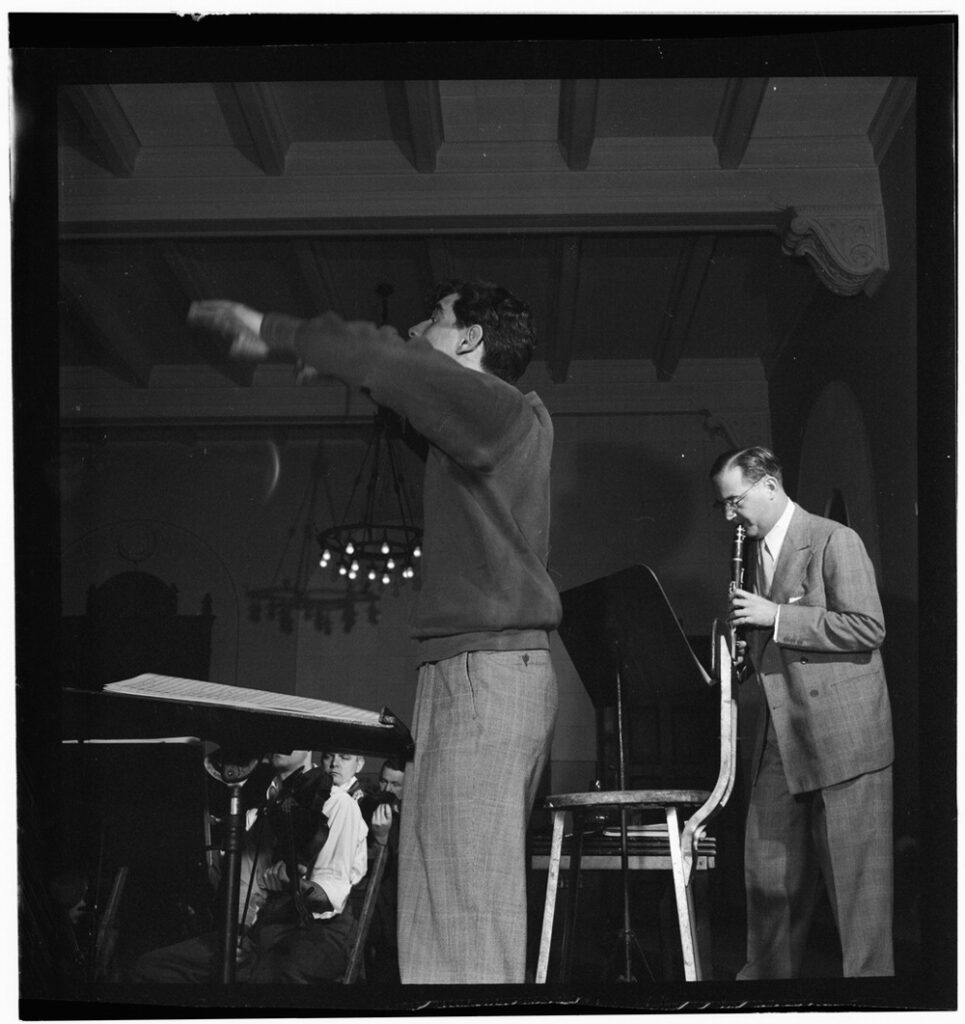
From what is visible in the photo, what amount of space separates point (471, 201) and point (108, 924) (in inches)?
101

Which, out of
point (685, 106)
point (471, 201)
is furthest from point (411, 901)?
point (685, 106)

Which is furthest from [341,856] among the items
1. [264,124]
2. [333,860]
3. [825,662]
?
[264,124]

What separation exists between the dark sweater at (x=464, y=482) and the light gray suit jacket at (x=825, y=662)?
1105mm

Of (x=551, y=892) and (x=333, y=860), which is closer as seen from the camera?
(x=551, y=892)

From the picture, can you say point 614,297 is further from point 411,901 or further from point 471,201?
point 411,901

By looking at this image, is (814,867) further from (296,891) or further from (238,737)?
(238,737)

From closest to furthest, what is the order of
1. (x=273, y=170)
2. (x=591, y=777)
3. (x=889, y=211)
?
(x=889, y=211)
(x=273, y=170)
(x=591, y=777)

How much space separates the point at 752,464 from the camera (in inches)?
163

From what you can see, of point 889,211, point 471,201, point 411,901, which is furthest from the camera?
point 471,201

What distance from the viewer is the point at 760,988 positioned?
344 centimetres

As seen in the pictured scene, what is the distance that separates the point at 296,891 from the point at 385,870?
0.98 meters

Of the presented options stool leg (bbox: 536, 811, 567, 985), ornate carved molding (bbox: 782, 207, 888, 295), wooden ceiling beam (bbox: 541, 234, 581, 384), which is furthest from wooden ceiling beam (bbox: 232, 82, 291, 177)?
stool leg (bbox: 536, 811, 567, 985)

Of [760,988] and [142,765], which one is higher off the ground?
[142,765]

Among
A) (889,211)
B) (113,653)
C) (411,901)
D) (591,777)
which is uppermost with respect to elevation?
(889,211)
